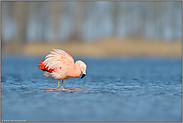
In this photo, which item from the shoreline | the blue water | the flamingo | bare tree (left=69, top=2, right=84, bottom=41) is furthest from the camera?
bare tree (left=69, top=2, right=84, bottom=41)

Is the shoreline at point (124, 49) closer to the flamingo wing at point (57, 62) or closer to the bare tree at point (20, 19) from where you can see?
the bare tree at point (20, 19)

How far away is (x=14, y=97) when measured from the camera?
738 cm

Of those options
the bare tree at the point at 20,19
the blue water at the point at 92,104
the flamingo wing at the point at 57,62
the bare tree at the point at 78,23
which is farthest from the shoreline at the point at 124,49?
the blue water at the point at 92,104

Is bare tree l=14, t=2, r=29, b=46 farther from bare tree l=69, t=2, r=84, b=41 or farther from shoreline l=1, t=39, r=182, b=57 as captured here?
shoreline l=1, t=39, r=182, b=57

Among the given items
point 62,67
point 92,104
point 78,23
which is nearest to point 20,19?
point 78,23

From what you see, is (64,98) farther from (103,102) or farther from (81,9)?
(81,9)

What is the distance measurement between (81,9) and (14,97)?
3113 centimetres

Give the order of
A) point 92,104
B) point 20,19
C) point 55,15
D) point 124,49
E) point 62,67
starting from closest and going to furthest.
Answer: point 92,104 → point 62,67 → point 124,49 → point 55,15 → point 20,19

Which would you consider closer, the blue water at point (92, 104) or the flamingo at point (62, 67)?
the blue water at point (92, 104)

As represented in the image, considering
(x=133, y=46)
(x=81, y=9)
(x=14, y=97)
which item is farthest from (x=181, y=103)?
(x=81, y=9)

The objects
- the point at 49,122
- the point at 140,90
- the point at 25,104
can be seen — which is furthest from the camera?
the point at 140,90

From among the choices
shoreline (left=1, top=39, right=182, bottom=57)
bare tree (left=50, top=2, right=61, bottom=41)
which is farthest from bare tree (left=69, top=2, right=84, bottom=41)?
shoreline (left=1, top=39, right=182, bottom=57)

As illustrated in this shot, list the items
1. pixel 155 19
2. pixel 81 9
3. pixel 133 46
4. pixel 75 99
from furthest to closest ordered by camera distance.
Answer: pixel 155 19, pixel 81 9, pixel 133 46, pixel 75 99

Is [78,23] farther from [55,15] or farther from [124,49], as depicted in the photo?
[124,49]
